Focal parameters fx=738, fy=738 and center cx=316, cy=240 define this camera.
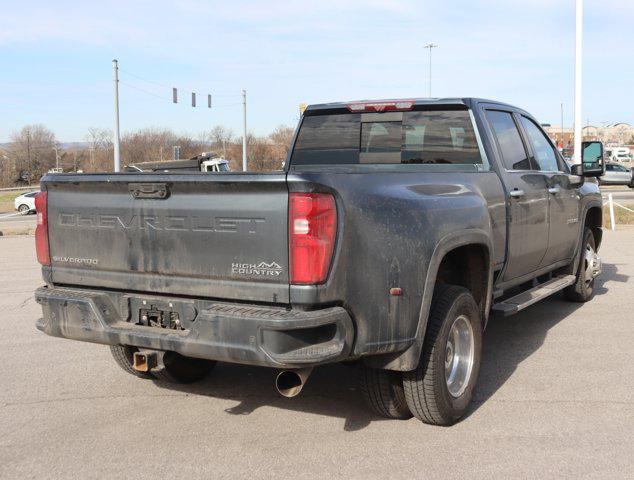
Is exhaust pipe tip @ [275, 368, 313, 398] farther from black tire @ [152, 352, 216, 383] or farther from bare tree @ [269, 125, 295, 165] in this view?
bare tree @ [269, 125, 295, 165]

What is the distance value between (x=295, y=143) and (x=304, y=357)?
10.4 ft

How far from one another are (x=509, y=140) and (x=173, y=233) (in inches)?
125

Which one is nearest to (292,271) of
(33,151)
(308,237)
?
(308,237)

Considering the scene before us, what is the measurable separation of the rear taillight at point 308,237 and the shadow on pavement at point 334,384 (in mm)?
1032

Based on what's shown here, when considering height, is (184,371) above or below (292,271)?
below

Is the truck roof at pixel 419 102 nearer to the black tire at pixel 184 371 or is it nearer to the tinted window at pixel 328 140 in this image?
the tinted window at pixel 328 140

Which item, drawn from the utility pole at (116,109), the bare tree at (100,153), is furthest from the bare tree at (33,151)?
the utility pole at (116,109)

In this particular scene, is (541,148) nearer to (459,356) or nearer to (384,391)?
(459,356)

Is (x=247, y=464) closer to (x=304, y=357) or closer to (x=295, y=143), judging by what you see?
(x=304, y=357)

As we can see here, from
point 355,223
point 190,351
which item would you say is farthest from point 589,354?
point 190,351

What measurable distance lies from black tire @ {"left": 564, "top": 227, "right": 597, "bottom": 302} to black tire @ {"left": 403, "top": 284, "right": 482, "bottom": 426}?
3.66 meters

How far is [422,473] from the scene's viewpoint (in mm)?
3812

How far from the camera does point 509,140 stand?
599cm

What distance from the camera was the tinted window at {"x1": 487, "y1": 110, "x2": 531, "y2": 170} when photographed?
19.0 ft
